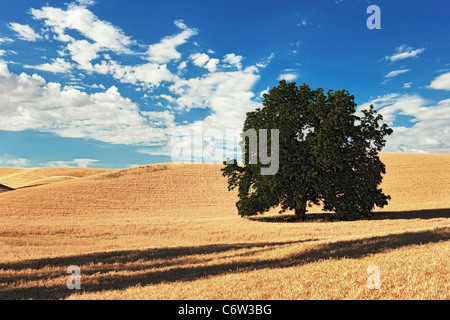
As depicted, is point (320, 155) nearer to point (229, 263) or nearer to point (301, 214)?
point (301, 214)

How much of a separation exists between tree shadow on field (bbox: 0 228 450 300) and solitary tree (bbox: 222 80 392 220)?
52.8ft

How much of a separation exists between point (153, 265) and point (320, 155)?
23.0m

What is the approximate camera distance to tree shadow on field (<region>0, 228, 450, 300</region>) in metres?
12.0

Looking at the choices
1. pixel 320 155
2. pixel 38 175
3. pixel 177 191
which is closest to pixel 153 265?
pixel 320 155

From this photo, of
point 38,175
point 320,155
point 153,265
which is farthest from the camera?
point 38,175

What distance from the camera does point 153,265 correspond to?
15641 mm

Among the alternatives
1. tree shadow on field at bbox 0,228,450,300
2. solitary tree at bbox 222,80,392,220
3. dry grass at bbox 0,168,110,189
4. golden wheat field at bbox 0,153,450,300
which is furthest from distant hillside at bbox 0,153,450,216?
dry grass at bbox 0,168,110,189

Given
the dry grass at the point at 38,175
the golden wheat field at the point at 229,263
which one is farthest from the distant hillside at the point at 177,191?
the dry grass at the point at 38,175

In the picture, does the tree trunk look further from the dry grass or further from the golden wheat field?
the dry grass

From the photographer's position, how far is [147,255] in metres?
18.3

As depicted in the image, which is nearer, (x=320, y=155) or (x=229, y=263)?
(x=229, y=263)
